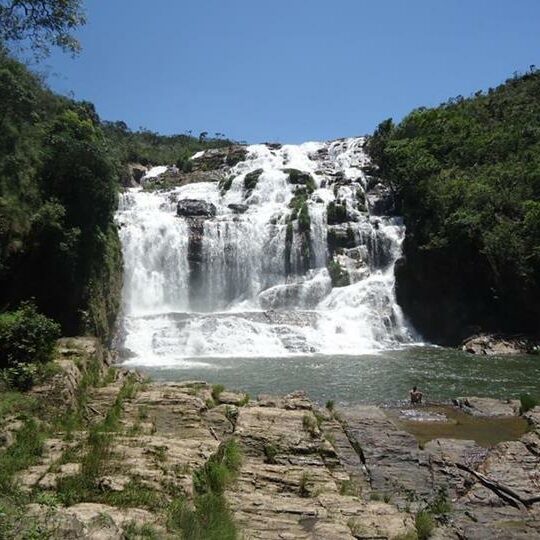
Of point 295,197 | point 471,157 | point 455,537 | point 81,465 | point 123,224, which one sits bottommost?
point 455,537

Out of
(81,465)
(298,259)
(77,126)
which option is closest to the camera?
(81,465)

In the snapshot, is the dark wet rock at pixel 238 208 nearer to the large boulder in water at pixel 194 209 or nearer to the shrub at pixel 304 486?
the large boulder in water at pixel 194 209

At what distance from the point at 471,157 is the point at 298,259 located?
65.4ft

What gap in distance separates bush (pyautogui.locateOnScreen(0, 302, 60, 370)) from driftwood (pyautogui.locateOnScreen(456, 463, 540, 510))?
9.70 m

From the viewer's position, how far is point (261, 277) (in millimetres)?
41625

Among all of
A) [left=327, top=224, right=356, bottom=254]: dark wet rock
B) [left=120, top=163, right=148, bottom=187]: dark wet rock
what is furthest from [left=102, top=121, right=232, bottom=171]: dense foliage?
[left=327, top=224, right=356, bottom=254]: dark wet rock

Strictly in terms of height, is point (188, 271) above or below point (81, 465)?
above

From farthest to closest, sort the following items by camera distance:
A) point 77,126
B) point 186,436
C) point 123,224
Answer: point 123,224 < point 77,126 < point 186,436

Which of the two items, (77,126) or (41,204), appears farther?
(77,126)

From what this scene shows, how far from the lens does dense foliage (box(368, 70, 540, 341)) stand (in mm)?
34531

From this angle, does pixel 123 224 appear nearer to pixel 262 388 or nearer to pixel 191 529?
pixel 262 388

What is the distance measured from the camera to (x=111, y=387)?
1414cm

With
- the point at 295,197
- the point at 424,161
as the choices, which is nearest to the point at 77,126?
the point at 295,197

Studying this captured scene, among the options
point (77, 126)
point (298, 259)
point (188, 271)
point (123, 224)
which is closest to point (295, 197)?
point (298, 259)
